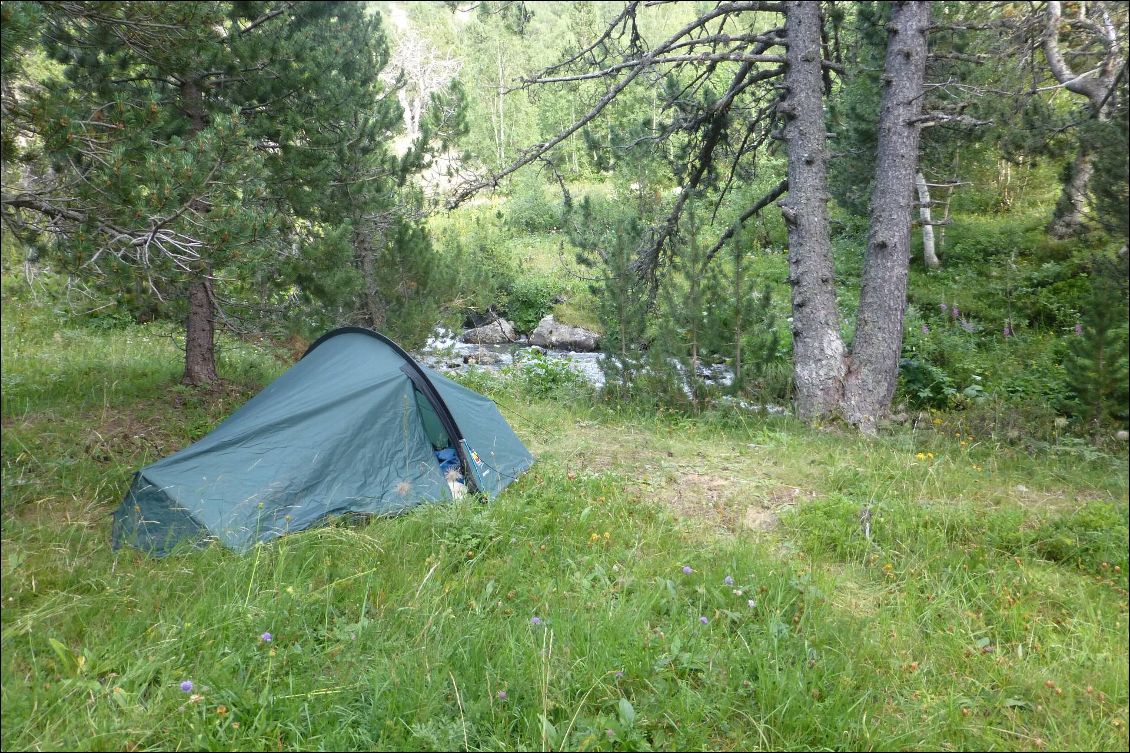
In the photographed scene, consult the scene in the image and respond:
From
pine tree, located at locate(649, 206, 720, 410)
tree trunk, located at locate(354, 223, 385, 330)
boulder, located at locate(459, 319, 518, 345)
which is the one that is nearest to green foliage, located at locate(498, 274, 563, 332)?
boulder, located at locate(459, 319, 518, 345)

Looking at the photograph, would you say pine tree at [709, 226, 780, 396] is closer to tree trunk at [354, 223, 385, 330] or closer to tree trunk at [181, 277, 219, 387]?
tree trunk at [354, 223, 385, 330]

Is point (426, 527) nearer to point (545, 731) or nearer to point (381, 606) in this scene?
point (381, 606)

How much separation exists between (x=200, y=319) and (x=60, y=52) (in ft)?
8.83

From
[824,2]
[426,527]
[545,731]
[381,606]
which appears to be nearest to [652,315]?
[824,2]

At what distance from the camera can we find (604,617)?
3236 millimetres

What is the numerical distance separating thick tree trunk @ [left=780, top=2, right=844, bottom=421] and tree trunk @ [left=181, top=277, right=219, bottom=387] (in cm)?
621

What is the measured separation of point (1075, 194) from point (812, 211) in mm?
2900

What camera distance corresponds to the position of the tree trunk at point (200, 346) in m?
7.44

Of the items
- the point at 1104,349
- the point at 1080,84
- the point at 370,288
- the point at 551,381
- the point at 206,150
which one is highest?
the point at 206,150

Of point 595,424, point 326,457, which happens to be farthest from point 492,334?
point 326,457

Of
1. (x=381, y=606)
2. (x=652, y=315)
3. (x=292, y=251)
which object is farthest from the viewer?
(x=652, y=315)

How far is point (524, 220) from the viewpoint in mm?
23750

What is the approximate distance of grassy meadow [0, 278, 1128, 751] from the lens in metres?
2.64

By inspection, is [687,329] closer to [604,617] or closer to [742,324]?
[742,324]
